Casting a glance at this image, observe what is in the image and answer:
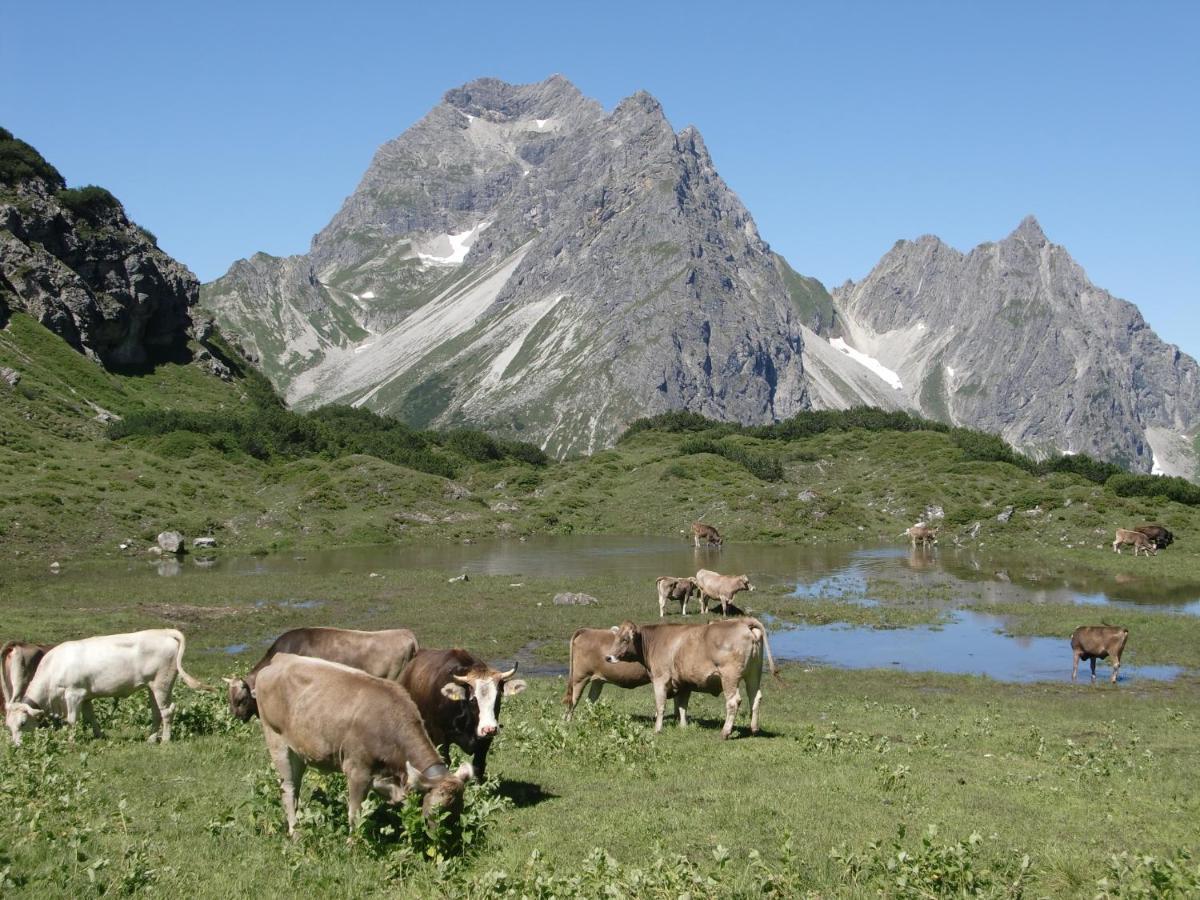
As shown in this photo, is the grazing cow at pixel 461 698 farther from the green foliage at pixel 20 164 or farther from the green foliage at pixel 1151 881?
the green foliage at pixel 20 164

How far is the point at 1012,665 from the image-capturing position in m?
32.7

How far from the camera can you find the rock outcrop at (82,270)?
115062 millimetres

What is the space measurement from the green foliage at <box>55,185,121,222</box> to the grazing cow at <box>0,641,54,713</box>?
434ft

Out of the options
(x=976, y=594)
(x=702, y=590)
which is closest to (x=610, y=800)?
(x=702, y=590)

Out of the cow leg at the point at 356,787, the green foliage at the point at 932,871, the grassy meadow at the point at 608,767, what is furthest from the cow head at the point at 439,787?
the green foliage at the point at 932,871

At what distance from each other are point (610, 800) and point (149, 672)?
9.91 m

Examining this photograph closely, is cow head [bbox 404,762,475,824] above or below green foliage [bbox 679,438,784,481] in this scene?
below

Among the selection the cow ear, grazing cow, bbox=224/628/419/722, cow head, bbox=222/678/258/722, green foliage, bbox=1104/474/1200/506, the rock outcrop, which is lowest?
cow head, bbox=222/678/258/722

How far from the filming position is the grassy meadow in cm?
1041

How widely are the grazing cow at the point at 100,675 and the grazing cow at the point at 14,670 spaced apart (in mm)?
337

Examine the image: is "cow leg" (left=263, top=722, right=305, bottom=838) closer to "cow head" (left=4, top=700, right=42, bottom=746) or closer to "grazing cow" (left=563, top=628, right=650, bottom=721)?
"cow head" (left=4, top=700, right=42, bottom=746)

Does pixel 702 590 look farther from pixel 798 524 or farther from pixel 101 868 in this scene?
pixel 798 524

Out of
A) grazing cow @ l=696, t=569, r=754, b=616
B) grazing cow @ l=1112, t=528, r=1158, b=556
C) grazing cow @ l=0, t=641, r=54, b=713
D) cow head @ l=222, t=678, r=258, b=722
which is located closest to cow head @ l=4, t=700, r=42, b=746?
grazing cow @ l=0, t=641, r=54, b=713

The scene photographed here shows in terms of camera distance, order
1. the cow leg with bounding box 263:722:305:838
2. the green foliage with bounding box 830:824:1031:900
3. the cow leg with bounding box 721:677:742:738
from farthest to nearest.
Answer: the cow leg with bounding box 721:677:742:738 < the cow leg with bounding box 263:722:305:838 < the green foliage with bounding box 830:824:1031:900
